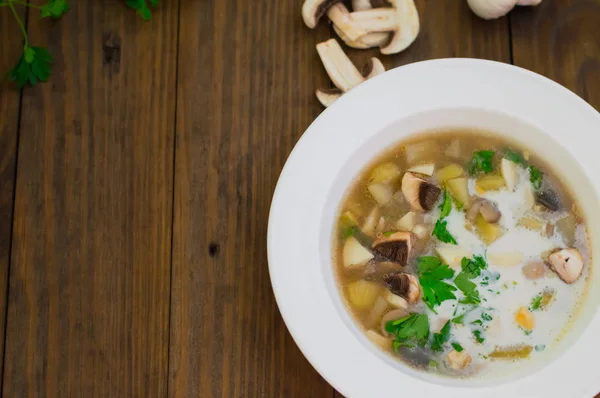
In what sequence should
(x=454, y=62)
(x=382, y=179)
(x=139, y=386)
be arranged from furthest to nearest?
(x=139, y=386) → (x=382, y=179) → (x=454, y=62)

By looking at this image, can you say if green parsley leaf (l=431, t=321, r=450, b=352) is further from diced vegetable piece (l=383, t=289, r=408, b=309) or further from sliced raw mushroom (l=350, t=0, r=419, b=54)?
sliced raw mushroom (l=350, t=0, r=419, b=54)

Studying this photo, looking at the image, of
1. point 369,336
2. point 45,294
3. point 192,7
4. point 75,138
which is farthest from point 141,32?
point 369,336

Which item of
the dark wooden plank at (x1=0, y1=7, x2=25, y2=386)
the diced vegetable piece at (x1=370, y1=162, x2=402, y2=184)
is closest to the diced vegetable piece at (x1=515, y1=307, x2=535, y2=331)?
the diced vegetable piece at (x1=370, y1=162, x2=402, y2=184)

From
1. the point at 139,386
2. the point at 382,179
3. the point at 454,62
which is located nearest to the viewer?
the point at 454,62

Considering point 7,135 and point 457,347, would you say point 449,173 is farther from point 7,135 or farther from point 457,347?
point 7,135

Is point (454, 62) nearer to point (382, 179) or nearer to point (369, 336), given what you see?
point (382, 179)

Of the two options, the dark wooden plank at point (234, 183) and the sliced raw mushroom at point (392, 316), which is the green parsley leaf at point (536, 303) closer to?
the sliced raw mushroom at point (392, 316)

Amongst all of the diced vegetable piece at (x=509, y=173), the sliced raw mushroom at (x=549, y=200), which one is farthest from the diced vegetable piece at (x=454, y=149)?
the sliced raw mushroom at (x=549, y=200)
